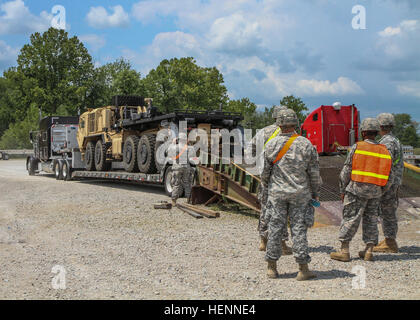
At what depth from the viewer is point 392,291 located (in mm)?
4742

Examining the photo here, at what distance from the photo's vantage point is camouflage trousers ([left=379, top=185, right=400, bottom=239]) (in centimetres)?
639

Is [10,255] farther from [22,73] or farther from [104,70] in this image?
Answer: [104,70]

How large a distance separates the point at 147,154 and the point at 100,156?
4.22m

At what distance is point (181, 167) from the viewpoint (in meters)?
11.5

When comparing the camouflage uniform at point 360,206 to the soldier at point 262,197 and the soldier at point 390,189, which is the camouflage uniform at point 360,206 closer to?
the soldier at point 390,189

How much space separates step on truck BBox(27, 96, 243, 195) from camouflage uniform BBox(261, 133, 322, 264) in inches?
321

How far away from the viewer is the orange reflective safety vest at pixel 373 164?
19.4 ft

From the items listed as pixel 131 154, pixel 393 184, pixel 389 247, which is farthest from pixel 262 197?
pixel 131 154

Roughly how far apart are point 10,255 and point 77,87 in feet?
140

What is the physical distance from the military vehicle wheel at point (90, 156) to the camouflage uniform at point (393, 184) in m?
14.5

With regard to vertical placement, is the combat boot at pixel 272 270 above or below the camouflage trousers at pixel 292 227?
below

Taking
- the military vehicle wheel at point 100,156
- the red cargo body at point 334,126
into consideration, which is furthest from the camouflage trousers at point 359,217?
the military vehicle wheel at point 100,156

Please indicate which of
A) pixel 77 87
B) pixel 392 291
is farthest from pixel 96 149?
pixel 77 87

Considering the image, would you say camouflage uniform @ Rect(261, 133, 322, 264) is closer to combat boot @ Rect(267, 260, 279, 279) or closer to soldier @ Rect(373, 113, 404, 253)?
combat boot @ Rect(267, 260, 279, 279)
